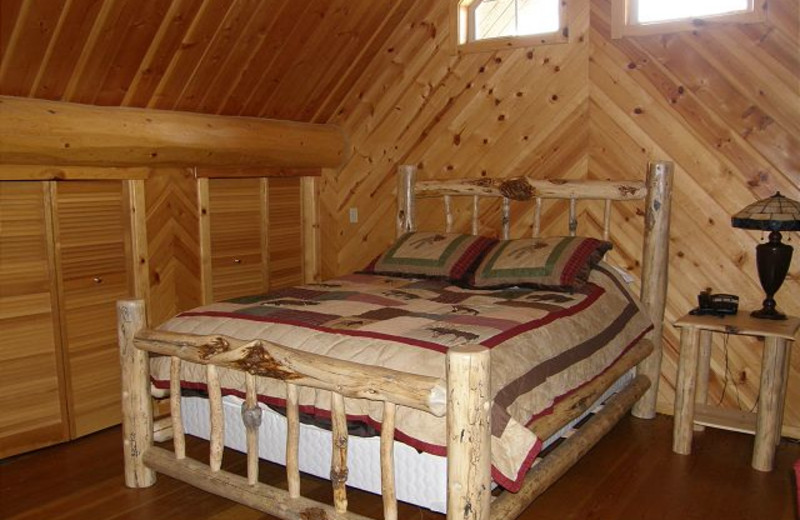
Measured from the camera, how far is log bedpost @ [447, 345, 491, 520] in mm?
1825

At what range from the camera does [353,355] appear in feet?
7.42

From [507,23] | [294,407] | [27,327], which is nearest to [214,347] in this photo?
[294,407]

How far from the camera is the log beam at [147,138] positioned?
2877mm

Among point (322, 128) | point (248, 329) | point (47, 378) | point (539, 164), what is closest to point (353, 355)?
point (248, 329)

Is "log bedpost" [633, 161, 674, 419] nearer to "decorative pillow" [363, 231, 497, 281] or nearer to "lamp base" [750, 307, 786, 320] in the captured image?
"lamp base" [750, 307, 786, 320]

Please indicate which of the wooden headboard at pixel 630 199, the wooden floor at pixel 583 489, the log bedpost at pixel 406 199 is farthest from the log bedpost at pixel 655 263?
the log bedpost at pixel 406 199

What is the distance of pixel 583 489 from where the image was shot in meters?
2.76

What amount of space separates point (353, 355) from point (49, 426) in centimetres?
190

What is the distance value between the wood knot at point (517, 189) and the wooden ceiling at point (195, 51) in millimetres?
1235

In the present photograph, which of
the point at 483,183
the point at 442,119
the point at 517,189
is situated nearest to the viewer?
the point at 517,189

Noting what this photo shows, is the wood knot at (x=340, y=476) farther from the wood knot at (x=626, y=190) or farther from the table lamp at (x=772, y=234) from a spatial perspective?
the wood knot at (x=626, y=190)

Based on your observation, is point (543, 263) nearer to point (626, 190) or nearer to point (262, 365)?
point (626, 190)

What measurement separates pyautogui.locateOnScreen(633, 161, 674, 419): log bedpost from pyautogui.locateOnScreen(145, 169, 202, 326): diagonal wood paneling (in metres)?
2.46

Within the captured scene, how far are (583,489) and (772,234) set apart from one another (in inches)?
55.3
